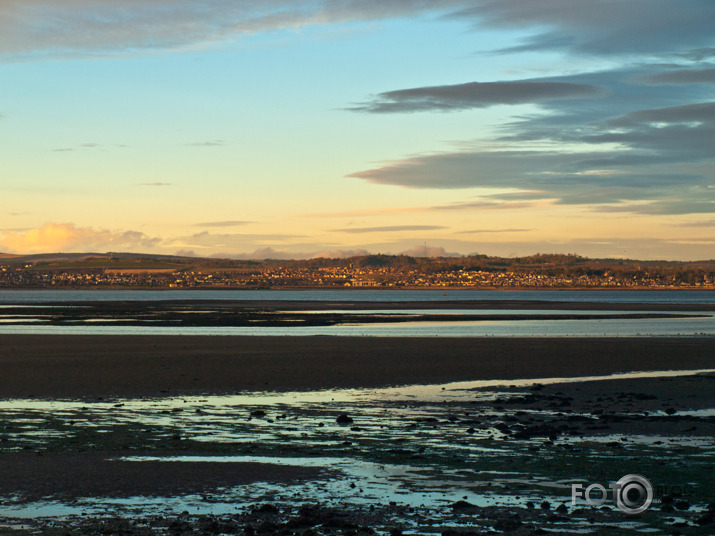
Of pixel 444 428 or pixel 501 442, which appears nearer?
pixel 501 442

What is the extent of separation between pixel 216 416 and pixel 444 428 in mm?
6129

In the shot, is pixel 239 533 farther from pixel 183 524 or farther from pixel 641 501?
pixel 641 501

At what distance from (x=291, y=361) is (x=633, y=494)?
24173mm

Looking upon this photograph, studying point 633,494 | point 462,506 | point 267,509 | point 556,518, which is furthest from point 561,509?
point 267,509

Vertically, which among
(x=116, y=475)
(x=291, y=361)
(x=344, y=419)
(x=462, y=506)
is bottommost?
Answer: (x=291, y=361)

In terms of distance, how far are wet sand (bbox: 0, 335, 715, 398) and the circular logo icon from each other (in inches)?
607

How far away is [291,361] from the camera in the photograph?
119ft

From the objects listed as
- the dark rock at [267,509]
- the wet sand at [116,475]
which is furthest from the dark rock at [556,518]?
the wet sand at [116,475]

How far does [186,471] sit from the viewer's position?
1488cm

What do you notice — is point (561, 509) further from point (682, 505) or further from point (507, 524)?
point (682, 505)

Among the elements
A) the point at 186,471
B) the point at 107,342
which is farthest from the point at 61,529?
the point at 107,342

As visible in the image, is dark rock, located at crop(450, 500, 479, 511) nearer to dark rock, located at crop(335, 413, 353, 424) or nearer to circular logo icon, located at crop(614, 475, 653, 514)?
circular logo icon, located at crop(614, 475, 653, 514)

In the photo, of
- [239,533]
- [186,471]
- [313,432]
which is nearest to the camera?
[239,533]

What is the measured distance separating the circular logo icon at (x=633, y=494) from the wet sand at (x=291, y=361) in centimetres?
1543
